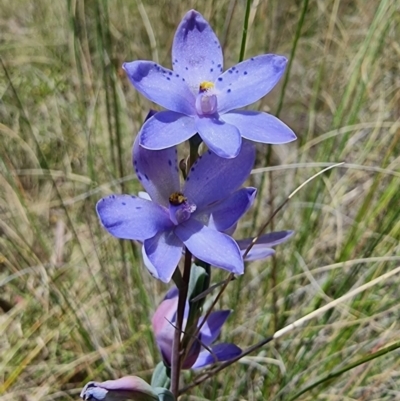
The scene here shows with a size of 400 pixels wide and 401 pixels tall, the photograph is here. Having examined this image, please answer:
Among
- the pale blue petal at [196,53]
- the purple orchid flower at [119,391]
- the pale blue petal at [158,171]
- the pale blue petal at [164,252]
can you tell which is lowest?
the purple orchid flower at [119,391]

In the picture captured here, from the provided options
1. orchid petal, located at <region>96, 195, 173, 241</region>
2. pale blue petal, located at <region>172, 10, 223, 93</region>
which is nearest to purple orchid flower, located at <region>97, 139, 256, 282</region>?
orchid petal, located at <region>96, 195, 173, 241</region>

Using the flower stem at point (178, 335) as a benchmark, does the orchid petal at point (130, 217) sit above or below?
above

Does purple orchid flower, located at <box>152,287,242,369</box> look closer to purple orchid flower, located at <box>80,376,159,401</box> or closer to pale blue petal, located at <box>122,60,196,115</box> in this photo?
purple orchid flower, located at <box>80,376,159,401</box>

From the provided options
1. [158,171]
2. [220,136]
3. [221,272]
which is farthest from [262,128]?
[221,272]

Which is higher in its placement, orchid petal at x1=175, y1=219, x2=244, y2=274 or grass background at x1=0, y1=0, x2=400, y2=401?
orchid petal at x1=175, y1=219, x2=244, y2=274

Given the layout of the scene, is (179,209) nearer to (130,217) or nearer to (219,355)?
(130,217)

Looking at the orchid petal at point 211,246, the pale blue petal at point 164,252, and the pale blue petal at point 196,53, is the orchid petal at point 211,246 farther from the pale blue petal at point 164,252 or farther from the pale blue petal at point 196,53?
the pale blue petal at point 196,53

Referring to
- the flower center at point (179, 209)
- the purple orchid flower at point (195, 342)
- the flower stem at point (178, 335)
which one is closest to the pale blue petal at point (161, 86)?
the flower center at point (179, 209)

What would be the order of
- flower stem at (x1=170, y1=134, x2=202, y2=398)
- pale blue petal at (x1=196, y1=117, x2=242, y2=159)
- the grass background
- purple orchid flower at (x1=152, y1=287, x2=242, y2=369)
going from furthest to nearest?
1. the grass background
2. purple orchid flower at (x1=152, y1=287, x2=242, y2=369)
3. flower stem at (x1=170, y1=134, x2=202, y2=398)
4. pale blue petal at (x1=196, y1=117, x2=242, y2=159)
